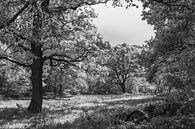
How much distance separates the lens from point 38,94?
2281 centimetres

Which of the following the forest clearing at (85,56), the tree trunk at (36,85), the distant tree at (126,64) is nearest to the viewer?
the forest clearing at (85,56)

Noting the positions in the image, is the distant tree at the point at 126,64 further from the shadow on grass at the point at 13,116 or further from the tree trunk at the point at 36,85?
the shadow on grass at the point at 13,116

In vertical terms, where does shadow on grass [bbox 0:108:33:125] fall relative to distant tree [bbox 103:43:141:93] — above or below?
below

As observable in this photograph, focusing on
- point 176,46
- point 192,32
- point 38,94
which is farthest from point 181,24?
point 38,94

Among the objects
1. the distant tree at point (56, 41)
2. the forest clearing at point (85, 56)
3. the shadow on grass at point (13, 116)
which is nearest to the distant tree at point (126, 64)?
the forest clearing at point (85, 56)

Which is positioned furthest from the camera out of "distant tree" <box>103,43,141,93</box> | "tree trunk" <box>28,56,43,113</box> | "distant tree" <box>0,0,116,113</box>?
"distant tree" <box>103,43,141,93</box>

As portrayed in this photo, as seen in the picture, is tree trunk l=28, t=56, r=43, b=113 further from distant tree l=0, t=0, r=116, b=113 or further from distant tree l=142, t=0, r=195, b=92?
distant tree l=142, t=0, r=195, b=92

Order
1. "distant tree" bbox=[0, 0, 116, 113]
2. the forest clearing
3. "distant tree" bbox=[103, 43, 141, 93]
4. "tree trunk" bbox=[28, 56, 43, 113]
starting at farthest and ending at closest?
1. "distant tree" bbox=[103, 43, 141, 93]
2. "tree trunk" bbox=[28, 56, 43, 113]
3. "distant tree" bbox=[0, 0, 116, 113]
4. the forest clearing

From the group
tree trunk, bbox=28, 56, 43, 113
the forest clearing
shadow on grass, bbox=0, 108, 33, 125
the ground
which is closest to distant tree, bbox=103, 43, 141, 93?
the forest clearing

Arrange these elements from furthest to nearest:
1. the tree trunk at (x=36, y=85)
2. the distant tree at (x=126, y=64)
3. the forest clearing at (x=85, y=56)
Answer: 1. the distant tree at (x=126, y=64)
2. the tree trunk at (x=36, y=85)
3. the forest clearing at (x=85, y=56)

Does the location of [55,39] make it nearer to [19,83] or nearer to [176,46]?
[176,46]

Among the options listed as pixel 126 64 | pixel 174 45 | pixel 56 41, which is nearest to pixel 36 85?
pixel 56 41

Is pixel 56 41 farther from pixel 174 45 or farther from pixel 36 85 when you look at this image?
pixel 174 45

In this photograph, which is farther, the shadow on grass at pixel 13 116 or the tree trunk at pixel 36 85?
the tree trunk at pixel 36 85
